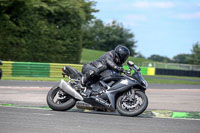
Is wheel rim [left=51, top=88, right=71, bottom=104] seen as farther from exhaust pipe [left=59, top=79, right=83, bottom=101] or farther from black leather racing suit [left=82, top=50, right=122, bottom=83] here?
black leather racing suit [left=82, top=50, right=122, bottom=83]

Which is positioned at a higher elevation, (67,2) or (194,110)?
(67,2)

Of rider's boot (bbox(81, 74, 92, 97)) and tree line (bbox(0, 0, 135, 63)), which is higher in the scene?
tree line (bbox(0, 0, 135, 63))

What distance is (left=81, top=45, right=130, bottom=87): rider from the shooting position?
27.4ft

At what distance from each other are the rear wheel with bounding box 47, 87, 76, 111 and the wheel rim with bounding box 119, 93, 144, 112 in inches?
45.0

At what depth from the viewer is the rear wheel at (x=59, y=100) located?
8531 mm

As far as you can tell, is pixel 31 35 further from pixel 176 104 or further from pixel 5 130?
pixel 5 130

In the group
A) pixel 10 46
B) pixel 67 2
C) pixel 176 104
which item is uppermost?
pixel 67 2

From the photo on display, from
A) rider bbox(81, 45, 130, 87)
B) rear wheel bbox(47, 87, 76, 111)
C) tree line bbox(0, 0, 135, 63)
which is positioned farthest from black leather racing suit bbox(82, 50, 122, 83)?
tree line bbox(0, 0, 135, 63)

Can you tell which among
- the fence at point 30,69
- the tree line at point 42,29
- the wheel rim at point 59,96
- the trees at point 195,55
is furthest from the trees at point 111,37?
the wheel rim at point 59,96

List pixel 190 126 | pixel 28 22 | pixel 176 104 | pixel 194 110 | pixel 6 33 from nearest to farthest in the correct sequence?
pixel 190 126
pixel 194 110
pixel 176 104
pixel 6 33
pixel 28 22

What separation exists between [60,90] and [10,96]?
3272 millimetres

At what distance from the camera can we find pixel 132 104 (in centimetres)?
809

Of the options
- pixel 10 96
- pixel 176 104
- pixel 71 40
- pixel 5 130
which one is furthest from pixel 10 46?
pixel 5 130

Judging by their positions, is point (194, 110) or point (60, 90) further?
point (194, 110)
